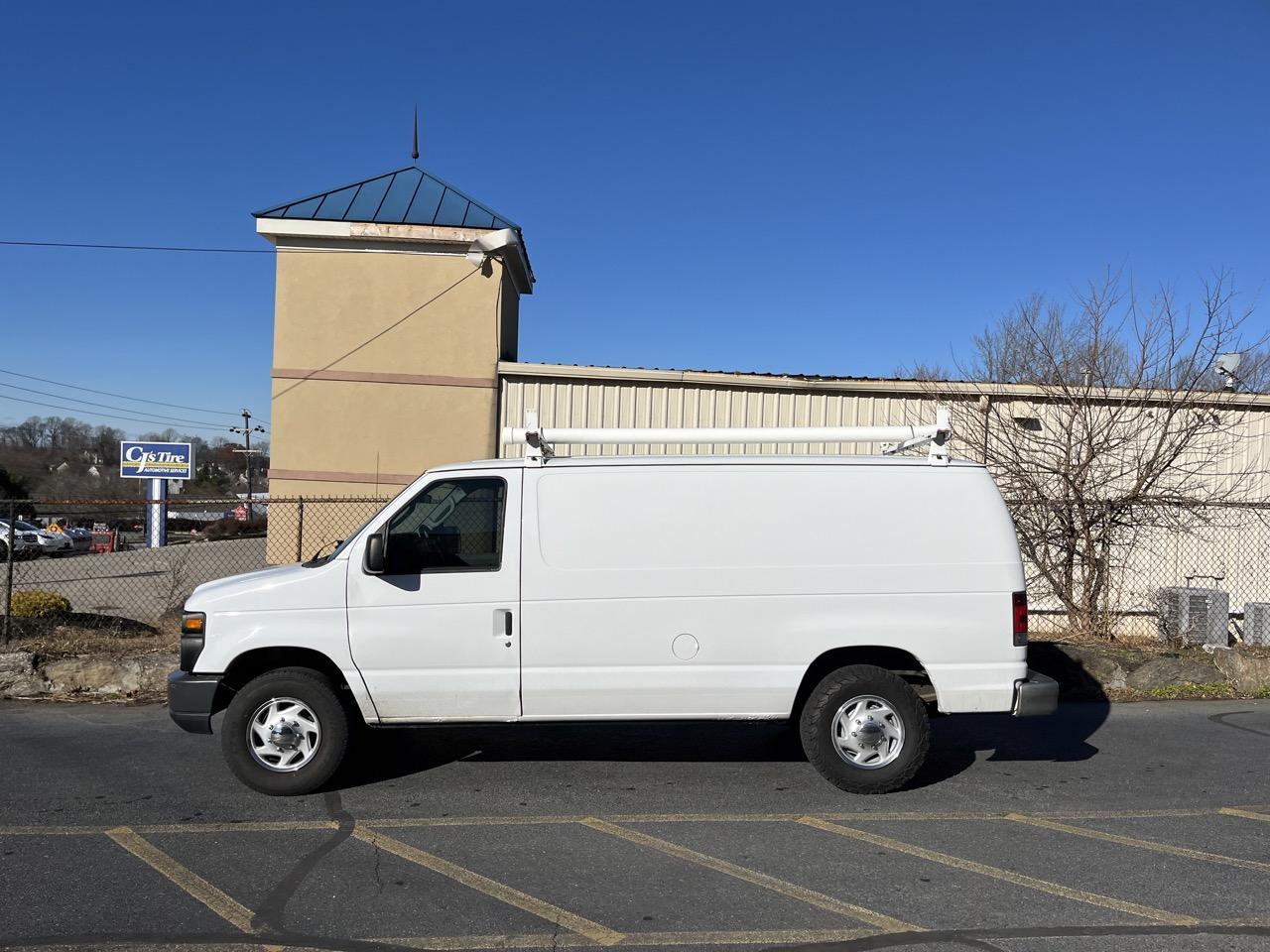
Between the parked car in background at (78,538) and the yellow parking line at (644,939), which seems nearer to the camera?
the yellow parking line at (644,939)

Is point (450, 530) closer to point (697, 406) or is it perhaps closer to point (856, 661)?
point (856, 661)

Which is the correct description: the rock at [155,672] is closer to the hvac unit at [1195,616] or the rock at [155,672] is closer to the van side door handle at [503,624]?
the van side door handle at [503,624]

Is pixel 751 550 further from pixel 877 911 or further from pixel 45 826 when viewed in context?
pixel 45 826

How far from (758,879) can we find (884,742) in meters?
1.65

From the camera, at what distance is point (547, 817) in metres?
5.51

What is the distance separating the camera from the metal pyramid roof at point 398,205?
43.7ft

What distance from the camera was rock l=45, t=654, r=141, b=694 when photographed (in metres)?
8.81

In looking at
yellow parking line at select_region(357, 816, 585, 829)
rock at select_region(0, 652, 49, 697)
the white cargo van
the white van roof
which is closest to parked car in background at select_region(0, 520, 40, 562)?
Answer: rock at select_region(0, 652, 49, 697)

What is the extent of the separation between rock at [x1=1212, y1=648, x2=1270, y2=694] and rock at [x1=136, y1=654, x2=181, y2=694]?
9.88 m

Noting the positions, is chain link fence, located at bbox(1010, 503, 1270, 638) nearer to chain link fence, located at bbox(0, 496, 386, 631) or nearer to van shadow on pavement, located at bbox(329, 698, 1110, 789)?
van shadow on pavement, located at bbox(329, 698, 1110, 789)

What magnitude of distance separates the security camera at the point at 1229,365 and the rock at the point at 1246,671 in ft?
12.0

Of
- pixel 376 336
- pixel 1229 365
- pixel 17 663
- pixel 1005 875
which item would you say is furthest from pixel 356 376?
pixel 1229 365

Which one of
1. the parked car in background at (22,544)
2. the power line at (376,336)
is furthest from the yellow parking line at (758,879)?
the parked car in background at (22,544)

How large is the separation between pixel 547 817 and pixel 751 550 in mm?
A: 1960
